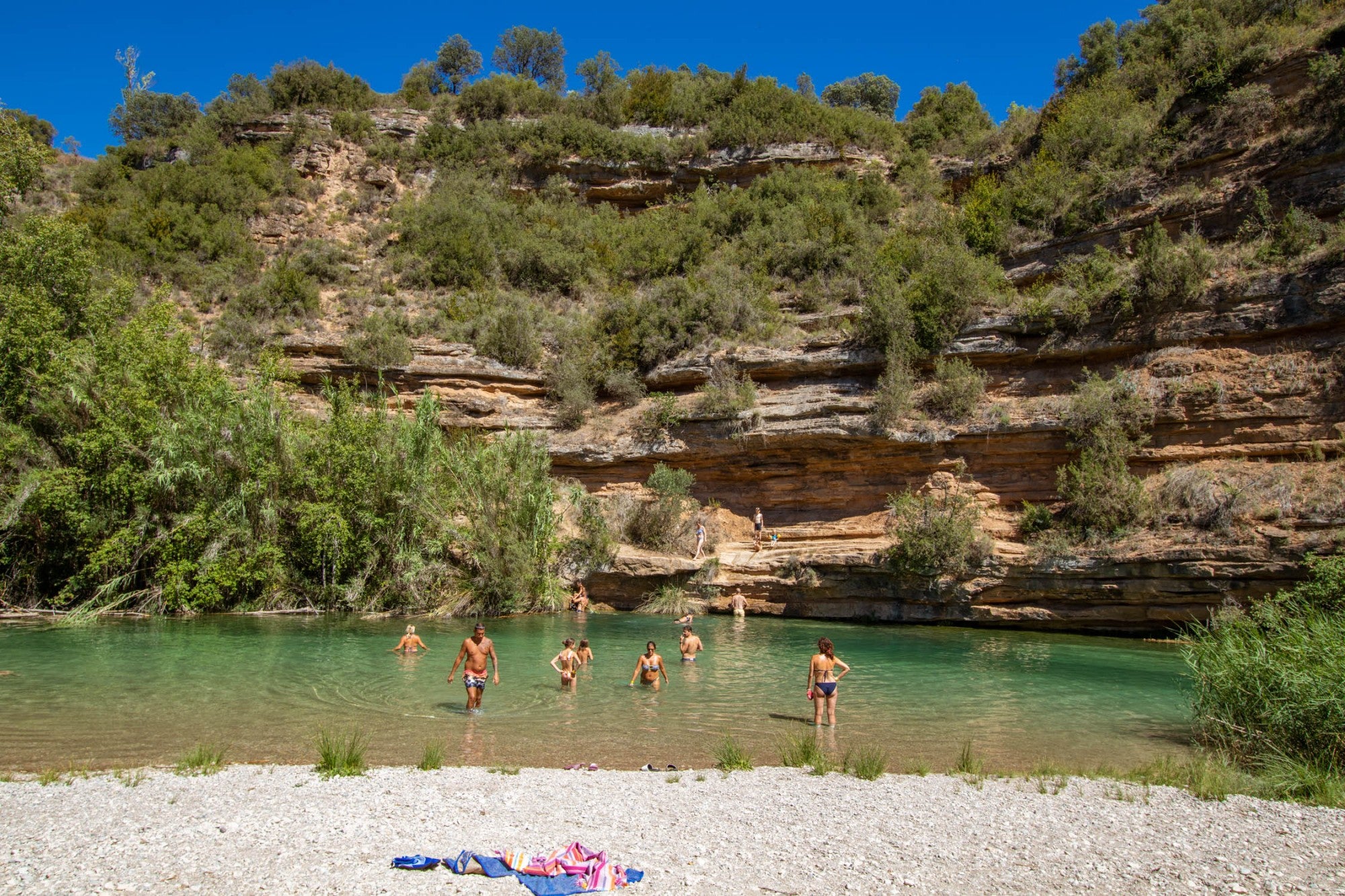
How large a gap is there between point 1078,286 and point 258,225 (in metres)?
35.6

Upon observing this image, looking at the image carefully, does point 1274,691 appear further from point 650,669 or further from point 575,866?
point 650,669

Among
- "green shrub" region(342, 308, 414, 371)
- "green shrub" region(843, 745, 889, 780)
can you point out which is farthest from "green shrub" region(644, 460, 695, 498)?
"green shrub" region(843, 745, 889, 780)

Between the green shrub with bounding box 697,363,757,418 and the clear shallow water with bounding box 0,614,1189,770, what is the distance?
30.1ft

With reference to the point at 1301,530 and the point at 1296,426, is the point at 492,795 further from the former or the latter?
the point at 1296,426

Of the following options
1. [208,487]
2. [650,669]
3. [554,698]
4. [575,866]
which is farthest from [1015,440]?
[208,487]

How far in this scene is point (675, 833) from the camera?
6156mm

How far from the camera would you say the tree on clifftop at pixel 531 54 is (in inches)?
2147

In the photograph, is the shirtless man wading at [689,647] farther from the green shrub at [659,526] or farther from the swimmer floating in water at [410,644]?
the green shrub at [659,526]

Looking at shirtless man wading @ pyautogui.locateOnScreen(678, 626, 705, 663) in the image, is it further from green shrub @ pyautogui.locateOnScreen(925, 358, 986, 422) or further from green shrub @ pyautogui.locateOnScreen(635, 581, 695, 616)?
green shrub @ pyautogui.locateOnScreen(925, 358, 986, 422)

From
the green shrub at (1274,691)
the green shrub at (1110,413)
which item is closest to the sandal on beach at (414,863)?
the green shrub at (1274,691)

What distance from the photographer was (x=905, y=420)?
79.2ft

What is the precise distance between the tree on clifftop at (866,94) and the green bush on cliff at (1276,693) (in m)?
52.0

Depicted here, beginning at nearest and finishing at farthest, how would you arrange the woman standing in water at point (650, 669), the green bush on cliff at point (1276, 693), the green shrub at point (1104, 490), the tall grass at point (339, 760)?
the tall grass at point (339, 760), the green bush on cliff at point (1276, 693), the woman standing in water at point (650, 669), the green shrub at point (1104, 490)

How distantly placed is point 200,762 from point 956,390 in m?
21.6
